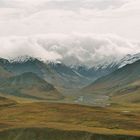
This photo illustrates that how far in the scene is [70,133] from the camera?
195 m

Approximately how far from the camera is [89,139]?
187m

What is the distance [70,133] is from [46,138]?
11.7 metres

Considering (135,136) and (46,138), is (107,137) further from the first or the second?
(46,138)

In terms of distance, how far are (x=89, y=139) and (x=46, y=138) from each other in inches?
872

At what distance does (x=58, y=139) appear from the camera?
7682 inches

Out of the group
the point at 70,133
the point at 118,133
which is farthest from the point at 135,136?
the point at 70,133

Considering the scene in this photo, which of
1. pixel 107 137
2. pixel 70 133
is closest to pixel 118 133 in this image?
pixel 107 137

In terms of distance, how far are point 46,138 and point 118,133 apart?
3282cm

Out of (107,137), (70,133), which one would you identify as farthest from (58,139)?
(107,137)

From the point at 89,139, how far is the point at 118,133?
41.0 feet

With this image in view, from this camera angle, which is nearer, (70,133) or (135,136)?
(135,136)

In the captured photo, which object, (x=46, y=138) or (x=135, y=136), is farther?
(x=46, y=138)

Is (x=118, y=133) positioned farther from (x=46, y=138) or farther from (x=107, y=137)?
(x=46, y=138)

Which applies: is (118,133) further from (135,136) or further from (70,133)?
(70,133)
